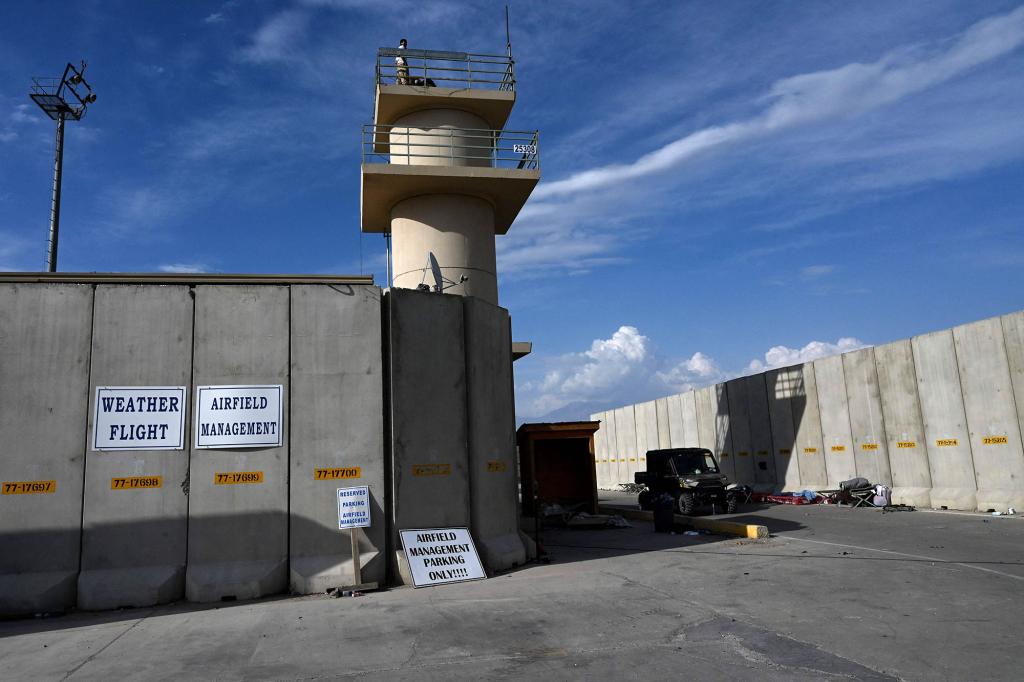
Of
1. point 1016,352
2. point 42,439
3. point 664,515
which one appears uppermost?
point 1016,352

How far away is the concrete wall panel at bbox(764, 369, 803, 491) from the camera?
90.1ft

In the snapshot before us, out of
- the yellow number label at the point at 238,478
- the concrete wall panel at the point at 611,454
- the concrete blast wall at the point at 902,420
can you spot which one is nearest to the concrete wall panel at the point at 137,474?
the yellow number label at the point at 238,478

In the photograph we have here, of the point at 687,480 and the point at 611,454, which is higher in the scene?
the point at 611,454

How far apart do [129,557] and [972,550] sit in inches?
569

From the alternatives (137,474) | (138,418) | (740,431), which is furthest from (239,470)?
(740,431)

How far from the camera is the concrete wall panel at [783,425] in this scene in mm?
27453

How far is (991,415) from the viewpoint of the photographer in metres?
19.1

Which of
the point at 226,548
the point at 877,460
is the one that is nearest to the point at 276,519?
the point at 226,548

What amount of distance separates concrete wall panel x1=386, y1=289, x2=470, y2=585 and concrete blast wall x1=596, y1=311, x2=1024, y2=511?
49.7 feet

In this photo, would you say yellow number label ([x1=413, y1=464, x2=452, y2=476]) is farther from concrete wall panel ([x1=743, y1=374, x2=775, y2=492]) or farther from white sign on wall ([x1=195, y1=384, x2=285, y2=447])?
concrete wall panel ([x1=743, y1=374, x2=775, y2=492])

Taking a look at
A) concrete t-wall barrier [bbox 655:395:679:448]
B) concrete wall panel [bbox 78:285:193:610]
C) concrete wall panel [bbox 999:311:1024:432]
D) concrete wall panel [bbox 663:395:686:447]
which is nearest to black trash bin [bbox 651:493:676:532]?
concrete wall panel [bbox 999:311:1024:432]

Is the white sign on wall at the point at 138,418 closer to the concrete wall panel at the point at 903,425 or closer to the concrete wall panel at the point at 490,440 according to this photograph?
the concrete wall panel at the point at 490,440

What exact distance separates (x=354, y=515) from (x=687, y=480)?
43.9 feet

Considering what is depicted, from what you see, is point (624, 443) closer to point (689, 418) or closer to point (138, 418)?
point (689, 418)
